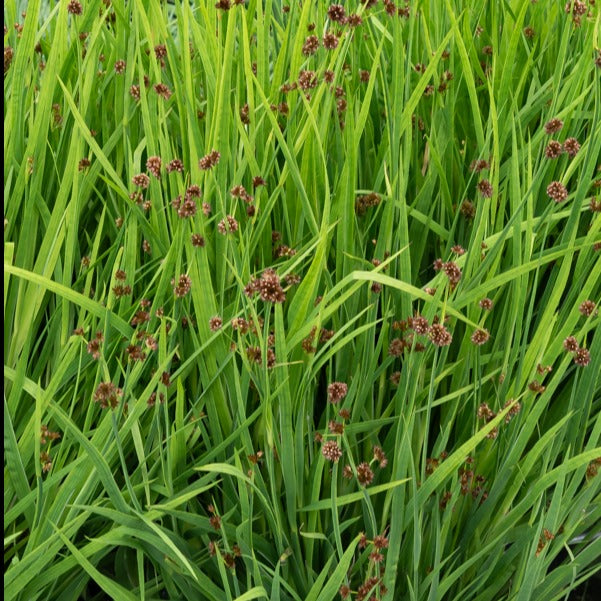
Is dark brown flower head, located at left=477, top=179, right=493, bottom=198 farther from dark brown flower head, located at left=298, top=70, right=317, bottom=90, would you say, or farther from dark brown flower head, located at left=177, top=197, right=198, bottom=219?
dark brown flower head, located at left=177, top=197, right=198, bottom=219

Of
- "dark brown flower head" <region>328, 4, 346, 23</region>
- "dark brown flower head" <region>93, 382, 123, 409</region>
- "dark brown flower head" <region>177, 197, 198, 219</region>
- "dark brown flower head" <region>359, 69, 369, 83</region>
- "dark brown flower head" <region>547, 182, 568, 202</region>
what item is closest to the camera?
"dark brown flower head" <region>93, 382, 123, 409</region>

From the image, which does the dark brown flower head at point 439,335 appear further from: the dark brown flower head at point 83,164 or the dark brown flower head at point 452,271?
the dark brown flower head at point 83,164

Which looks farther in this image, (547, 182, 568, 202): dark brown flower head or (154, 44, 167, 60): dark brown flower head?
(154, 44, 167, 60): dark brown flower head

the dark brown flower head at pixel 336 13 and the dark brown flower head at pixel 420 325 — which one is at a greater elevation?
the dark brown flower head at pixel 336 13

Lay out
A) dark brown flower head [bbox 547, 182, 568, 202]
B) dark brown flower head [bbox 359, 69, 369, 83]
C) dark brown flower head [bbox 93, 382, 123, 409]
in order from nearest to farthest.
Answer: dark brown flower head [bbox 93, 382, 123, 409], dark brown flower head [bbox 547, 182, 568, 202], dark brown flower head [bbox 359, 69, 369, 83]

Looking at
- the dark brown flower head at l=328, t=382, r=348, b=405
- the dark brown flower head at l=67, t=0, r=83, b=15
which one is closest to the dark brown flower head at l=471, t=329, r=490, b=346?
the dark brown flower head at l=328, t=382, r=348, b=405

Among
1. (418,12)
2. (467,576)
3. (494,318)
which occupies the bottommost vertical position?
(467,576)

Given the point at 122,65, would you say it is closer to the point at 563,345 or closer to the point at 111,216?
the point at 111,216

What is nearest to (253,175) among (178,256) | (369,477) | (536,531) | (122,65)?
(178,256)

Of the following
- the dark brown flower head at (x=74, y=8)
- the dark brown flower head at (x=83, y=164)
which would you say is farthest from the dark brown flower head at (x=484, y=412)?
the dark brown flower head at (x=74, y=8)
